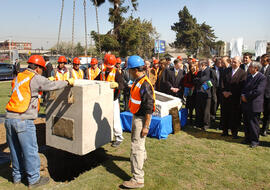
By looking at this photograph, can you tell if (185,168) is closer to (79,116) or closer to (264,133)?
(79,116)

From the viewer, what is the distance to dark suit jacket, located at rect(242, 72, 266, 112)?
496 centimetres

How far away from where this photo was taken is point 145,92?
3.27 meters

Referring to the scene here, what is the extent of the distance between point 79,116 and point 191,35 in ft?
181

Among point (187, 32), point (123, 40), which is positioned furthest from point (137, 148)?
point (187, 32)

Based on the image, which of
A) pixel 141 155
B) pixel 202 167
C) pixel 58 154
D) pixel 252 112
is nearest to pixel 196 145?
pixel 202 167

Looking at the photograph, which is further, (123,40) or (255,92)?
(123,40)

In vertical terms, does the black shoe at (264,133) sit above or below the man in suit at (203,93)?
below

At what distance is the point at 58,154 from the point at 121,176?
1798 millimetres

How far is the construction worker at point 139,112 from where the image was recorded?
3285 millimetres

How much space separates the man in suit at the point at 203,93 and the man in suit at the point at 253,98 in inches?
46.3

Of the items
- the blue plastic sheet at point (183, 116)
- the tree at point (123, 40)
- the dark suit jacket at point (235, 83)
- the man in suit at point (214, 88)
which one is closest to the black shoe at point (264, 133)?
the dark suit jacket at point (235, 83)

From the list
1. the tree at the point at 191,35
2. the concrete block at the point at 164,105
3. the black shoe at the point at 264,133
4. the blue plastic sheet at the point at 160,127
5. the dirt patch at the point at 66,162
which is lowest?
the dirt patch at the point at 66,162

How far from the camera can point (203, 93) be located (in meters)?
6.38

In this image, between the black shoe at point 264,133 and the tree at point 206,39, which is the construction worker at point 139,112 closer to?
the black shoe at point 264,133
